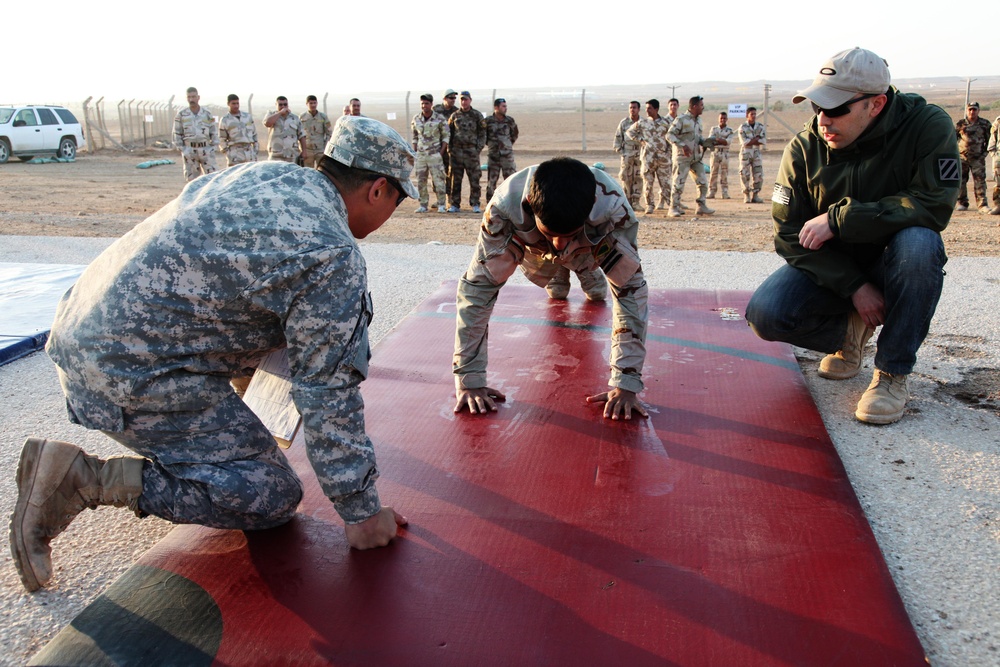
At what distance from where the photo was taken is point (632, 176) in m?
11.5

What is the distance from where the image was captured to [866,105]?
106 inches

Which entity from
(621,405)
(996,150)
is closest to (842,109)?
(621,405)

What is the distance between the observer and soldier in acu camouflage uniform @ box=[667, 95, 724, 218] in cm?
1045

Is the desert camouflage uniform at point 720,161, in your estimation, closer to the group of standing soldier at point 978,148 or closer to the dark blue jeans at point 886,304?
the group of standing soldier at point 978,148

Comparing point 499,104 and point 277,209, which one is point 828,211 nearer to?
point 277,209

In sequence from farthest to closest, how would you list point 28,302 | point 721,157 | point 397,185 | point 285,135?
1. point 721,157
2. point 285,135
3. point 28,302
4. point 397,185

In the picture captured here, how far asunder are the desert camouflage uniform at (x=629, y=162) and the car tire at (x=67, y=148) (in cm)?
1400

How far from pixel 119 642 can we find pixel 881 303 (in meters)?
2.50

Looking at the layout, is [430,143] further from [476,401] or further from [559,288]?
[476,401]

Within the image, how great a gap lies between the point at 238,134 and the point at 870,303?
10553 mm

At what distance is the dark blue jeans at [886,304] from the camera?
273cm

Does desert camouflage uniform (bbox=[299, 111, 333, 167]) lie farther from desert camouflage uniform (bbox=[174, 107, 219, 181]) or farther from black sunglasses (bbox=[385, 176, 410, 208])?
black sunglasses (bbox=[385, 176, 410, 208])

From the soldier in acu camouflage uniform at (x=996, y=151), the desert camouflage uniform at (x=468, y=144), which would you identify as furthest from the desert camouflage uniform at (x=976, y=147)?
the desert camouflage uniform at (x=468, y=144)

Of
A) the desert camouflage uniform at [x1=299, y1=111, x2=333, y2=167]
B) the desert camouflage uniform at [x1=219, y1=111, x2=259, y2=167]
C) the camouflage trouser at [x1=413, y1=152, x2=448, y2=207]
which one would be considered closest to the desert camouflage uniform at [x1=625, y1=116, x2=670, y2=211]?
the camouflage trouser at [x1=413, y1=152, x2=448, y2=207]
